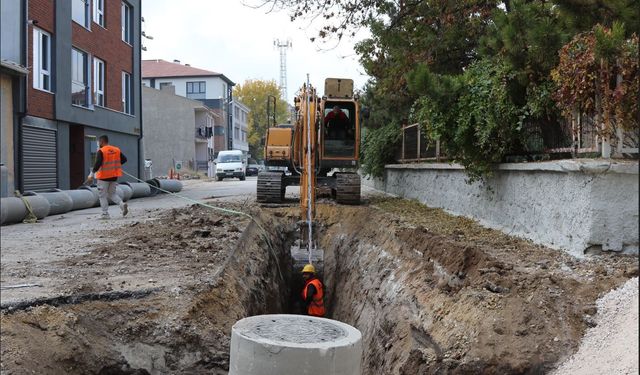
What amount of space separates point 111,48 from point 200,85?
45946 mm

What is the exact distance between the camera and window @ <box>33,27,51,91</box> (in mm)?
14436

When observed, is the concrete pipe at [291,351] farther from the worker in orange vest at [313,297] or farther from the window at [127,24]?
the window at [127,24]

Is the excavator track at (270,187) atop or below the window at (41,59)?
below

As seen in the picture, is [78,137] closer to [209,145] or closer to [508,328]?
[508,328]

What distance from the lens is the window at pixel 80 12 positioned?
17.1 metres

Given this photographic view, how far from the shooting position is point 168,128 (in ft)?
165

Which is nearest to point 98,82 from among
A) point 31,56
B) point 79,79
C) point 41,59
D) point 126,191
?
point 79,79

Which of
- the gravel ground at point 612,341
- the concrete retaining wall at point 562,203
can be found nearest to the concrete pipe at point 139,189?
the concrete retaining wall at point 562,203

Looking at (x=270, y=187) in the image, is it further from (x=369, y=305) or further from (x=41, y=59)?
(x=41, y=59)

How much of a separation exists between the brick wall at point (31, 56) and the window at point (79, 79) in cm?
168

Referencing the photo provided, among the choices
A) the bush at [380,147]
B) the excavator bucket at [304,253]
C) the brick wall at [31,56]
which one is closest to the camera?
the excavator bucket at [304,253]

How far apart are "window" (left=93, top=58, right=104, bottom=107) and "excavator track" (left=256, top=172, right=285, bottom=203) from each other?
826cm

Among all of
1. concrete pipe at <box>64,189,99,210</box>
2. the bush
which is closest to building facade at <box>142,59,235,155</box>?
the bush

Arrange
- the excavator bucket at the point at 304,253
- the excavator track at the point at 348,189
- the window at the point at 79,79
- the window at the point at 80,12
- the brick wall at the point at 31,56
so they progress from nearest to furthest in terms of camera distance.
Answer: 1. the excavator bucket at the point at 304,253
2. the brick wall at the point at 31,56
3. the excavator track at the point at 348,189
4. the window at the point at 80,12
5. the window at the point at 79,79
